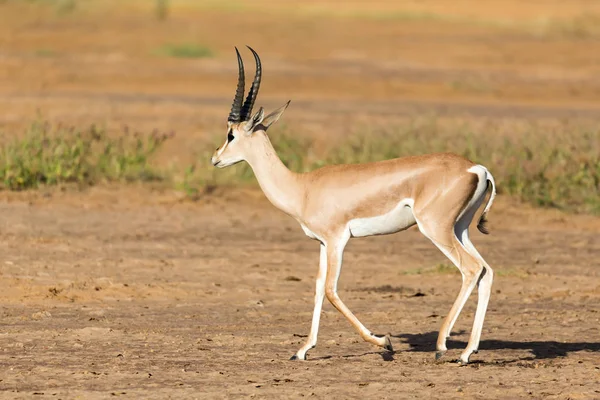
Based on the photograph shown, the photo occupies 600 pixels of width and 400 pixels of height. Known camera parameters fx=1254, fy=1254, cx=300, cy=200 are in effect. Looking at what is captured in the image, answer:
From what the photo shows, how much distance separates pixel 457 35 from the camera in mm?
56031

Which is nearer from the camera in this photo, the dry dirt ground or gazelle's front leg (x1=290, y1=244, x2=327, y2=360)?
the dry dirt ground

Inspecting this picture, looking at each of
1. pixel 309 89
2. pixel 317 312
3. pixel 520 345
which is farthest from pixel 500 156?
pixel 309 89

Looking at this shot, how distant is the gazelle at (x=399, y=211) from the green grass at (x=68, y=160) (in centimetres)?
868

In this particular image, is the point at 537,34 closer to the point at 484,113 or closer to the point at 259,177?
the point at 484,113

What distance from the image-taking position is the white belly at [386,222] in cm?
903

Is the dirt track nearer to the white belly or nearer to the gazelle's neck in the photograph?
the white belly

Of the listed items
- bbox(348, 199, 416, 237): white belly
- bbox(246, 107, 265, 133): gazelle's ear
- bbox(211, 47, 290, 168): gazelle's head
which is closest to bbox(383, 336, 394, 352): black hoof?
bbox(348, 199, 416, 237): white belly

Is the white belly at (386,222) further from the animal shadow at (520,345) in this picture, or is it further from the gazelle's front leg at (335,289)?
the animal shadow at (520,345)

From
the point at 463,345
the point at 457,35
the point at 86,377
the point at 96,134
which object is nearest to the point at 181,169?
the point at 96,134

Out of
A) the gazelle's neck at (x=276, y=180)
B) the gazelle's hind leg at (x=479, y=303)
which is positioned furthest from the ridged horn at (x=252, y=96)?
the gazelle's hind leg at (x=479, y=303)

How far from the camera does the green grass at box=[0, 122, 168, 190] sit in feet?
56.8

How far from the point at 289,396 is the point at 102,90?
2493cm

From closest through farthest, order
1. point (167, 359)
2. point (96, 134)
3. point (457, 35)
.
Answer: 1. point (167, 359)
2. point (96, 134)
3. point (457, 35)

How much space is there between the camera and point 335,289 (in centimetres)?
894
